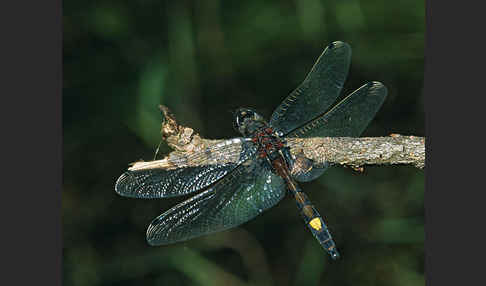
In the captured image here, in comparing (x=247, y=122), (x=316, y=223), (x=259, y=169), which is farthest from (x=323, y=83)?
(x=316, y=223)

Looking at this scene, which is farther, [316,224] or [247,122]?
[247,122]

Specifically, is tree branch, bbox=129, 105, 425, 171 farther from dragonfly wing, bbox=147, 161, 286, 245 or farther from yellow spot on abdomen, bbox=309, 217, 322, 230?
yellow spot on abdomen, bbox=309, 217, 322, 230

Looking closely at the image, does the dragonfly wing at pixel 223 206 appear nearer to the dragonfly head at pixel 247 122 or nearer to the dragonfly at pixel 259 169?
the dragonfly at pixel 259 169

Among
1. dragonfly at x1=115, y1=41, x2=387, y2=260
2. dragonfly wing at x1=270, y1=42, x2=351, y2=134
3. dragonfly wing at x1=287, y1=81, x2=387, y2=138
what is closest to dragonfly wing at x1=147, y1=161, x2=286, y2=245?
dragonfly at x1=115, y1=41, x2=387, y2=260

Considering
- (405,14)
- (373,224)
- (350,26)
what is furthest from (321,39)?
(373,224)

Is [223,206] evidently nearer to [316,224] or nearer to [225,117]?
[316,224]

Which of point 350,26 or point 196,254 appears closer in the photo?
point 196,254

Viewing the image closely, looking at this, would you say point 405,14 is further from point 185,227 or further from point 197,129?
point 185,227
